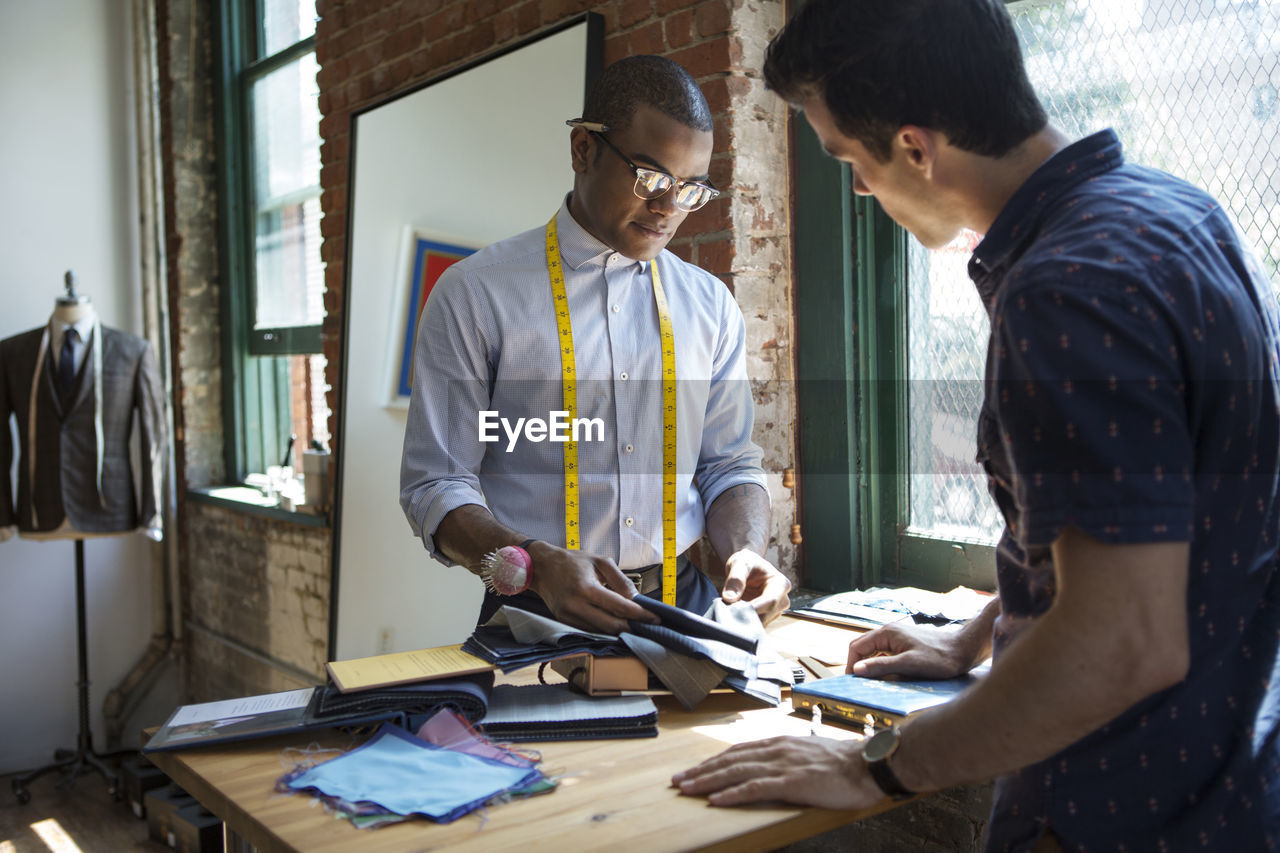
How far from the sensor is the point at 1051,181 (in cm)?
112

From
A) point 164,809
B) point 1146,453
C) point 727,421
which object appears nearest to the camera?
point 1146,453

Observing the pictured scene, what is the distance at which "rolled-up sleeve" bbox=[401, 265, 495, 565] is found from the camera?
6.66ft

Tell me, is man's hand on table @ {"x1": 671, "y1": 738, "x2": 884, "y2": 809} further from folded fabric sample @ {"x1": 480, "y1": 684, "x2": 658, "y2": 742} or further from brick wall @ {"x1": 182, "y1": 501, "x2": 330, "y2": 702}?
brick wall @ {"x1": 182, "y1": 501, "x2": 330, "y2": 702}

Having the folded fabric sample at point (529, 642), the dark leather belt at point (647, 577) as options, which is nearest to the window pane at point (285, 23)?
the dark leather belt at point (647, 577)

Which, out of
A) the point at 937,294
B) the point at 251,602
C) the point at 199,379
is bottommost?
the point at 251,602

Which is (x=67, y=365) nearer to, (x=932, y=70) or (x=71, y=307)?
(x=71, y=307)

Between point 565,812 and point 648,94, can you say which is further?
point 648,94

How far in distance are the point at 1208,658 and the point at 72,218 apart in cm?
558

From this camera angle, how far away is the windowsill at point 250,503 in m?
4.39

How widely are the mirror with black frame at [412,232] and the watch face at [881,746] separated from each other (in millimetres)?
2076

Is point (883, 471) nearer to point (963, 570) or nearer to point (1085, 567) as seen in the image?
point (963, 570)

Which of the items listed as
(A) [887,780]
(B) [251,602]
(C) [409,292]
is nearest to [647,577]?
(A) [887,780]

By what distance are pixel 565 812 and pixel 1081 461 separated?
70cm

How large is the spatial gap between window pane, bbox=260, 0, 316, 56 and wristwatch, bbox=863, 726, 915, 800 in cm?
455
